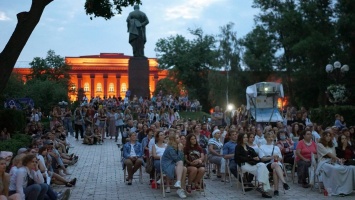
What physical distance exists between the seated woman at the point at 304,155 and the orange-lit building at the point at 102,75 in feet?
257

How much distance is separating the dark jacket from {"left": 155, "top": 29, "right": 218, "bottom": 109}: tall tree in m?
54.3

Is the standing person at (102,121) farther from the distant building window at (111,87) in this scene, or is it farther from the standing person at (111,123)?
the distant building window at (111,87)

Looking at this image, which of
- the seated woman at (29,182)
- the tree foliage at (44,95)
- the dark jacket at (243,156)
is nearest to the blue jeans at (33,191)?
the seated woman at (29,182)

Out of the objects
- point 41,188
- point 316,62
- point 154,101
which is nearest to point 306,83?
point 316,62

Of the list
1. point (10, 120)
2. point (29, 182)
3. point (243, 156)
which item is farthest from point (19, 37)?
point (10, 120)

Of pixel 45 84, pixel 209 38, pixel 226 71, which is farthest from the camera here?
pixel 209 38

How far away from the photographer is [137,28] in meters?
39.7

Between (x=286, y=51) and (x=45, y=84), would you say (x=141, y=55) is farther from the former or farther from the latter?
(x=286, y=51)

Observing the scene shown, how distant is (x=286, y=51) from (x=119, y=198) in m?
43.0

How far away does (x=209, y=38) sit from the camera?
6906 cm

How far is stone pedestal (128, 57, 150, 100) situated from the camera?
40344 millimetres

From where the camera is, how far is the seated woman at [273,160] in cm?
1123

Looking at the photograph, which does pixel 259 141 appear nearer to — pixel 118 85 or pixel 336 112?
pixel 336 112

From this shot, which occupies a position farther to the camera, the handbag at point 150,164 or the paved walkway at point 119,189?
the handbag at point 150,164
